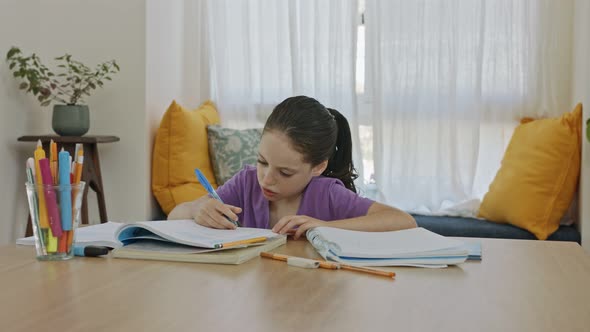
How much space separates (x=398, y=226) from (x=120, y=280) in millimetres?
706

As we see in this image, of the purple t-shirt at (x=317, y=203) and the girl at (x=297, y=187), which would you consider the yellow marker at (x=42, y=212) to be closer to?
Answer: the girl at (x=297, y=187)

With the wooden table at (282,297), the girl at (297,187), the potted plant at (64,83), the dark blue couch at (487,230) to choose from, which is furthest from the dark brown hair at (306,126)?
the potted plant at (64,83)

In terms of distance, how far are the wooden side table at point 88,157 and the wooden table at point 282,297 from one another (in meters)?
1.87

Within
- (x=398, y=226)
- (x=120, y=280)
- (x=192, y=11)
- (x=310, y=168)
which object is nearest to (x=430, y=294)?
(x=120, y=280)

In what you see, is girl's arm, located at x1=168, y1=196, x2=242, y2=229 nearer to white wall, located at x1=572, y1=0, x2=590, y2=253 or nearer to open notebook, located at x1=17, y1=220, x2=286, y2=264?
open notebook, located at x1=17, y1=220, x2=286, y2=264

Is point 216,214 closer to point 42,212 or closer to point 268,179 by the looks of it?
point 268,179

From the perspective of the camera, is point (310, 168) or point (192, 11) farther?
point (192, 11)

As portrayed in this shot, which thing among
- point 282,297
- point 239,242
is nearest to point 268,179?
point 239,242

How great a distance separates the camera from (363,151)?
12.0ft

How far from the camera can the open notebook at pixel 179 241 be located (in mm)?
1149

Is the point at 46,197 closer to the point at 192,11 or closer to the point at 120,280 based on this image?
the point at 120,280

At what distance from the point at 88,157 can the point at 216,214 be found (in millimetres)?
1843

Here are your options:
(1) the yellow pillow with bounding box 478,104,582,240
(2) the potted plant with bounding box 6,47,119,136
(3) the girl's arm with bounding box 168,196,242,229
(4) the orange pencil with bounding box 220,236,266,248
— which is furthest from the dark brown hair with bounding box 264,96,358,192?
(2) the potted plant with bounding box 6,47,119,136

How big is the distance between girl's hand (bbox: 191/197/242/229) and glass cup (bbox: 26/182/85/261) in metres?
0.31
